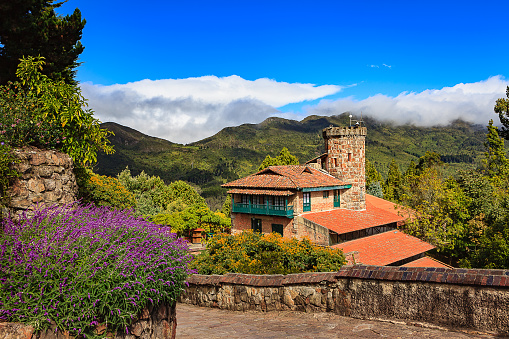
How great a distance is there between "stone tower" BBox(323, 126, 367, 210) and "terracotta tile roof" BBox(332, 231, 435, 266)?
16.9 ft

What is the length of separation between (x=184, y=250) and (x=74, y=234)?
70.7 inches

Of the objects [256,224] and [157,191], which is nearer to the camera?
[256,224]

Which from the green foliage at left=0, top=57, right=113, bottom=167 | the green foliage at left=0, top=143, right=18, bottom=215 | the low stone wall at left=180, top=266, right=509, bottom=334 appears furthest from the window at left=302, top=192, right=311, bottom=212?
the green foliage at left=0, top=143, right=18, bottom=215

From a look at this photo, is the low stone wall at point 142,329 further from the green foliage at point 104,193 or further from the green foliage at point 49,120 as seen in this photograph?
the green foliage at point 104,193

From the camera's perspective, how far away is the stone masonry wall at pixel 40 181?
19.3 ft

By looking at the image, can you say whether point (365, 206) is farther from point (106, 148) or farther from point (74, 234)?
point (74, 234)

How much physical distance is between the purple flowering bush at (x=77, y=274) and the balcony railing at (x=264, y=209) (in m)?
25.4

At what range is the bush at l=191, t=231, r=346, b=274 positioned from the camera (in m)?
11.7

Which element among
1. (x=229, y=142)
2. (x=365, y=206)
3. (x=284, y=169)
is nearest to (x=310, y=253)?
(x=284, y=169)

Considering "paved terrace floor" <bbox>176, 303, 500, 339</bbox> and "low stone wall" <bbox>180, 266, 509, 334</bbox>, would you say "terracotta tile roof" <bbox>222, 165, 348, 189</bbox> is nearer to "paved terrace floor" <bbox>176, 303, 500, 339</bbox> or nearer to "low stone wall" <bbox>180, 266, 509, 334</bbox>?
"low stone wall" <bbox>180, 266, 509, 334</bbox>

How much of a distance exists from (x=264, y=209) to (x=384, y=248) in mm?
10818

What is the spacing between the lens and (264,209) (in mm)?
31422

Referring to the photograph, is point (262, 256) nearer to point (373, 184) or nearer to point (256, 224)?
point (256, 224)

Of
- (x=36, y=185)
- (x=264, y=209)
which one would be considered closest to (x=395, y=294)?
(x=36, y=185)
